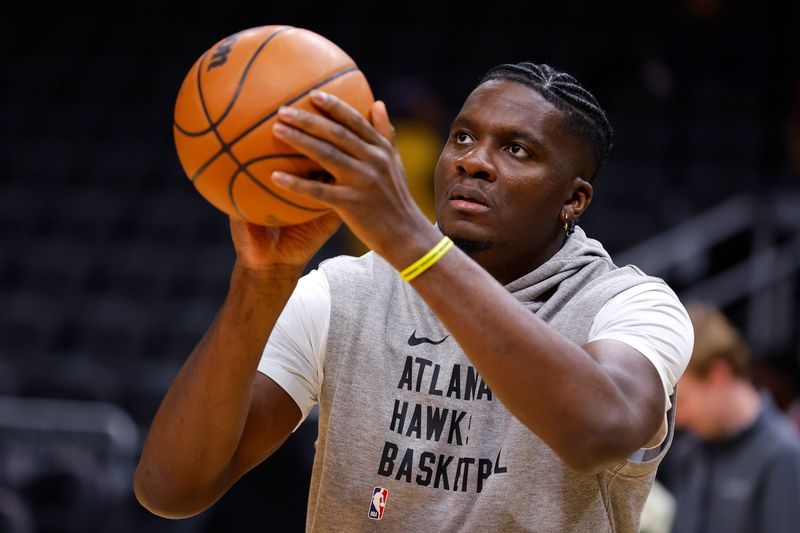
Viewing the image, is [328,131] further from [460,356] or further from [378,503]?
[378,503]

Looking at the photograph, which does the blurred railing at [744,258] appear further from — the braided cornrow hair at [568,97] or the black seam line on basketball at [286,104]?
the black seam line on basketball at [286,104]

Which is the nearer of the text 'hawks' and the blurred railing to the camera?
the text 'hawks'

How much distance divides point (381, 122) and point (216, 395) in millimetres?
695

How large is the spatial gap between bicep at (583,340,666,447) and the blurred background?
4.01 meters

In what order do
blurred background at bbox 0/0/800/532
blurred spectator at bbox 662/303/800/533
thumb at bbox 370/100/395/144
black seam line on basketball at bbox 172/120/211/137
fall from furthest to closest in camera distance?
blurred background at bbox 0/0/800/532 < blurred spectator at bbox 662/303/800/533 < black seam line on basketball at bbox 172/120/211/137 < thumb at bbox 370/100/395/144

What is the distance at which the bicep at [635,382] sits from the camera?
79.9 inches

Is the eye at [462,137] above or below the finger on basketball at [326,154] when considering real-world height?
above

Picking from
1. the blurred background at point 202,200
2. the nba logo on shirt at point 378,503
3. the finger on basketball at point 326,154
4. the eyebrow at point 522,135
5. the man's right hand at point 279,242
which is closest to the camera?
the finger on basketball at point 326,154

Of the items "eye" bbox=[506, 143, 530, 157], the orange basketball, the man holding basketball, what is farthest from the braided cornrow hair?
the orange basketball

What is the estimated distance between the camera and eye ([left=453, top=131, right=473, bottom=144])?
2607 millimetres

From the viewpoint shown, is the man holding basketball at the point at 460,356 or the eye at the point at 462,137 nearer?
the man holding basketball at the point at 460,356

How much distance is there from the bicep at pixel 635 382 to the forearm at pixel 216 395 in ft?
2.19

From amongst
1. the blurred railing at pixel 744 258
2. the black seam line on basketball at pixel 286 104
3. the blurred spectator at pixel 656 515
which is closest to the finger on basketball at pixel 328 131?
the black seam line on basketball at pixel 286 104

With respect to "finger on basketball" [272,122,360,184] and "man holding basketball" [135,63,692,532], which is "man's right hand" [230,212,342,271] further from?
"finger on basketball" [272,122,360,184]
